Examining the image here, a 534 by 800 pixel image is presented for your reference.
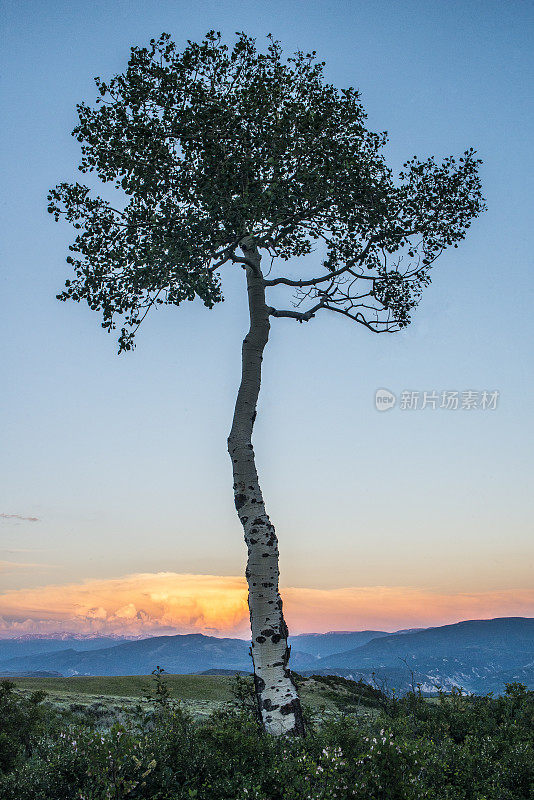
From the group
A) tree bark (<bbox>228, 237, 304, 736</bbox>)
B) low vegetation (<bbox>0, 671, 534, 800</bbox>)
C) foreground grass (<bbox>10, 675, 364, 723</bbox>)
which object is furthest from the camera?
foreground grass (<bbox>10, 675, 364, 723</bbox>)

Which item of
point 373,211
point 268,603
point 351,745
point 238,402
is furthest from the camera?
Answer: point 373,211

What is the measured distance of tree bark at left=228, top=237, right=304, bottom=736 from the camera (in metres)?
13.0

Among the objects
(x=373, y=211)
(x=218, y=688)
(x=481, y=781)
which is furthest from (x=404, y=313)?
(x=218, y=688)

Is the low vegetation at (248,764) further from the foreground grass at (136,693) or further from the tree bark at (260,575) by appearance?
the foreground grass at (136,693)

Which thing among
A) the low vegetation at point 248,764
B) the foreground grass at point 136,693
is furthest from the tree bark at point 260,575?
the foreground grass at point 136,693

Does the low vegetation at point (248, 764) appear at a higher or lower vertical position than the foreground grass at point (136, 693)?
higher

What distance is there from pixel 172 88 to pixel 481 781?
19806 mm

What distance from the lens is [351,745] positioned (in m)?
9.12

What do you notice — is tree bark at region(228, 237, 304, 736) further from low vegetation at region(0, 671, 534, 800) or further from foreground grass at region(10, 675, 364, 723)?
foreground grass at region(10, 675, 364, 723)

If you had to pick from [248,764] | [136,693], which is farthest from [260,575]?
[136,693]

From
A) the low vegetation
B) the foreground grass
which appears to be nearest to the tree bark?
the low vegetation

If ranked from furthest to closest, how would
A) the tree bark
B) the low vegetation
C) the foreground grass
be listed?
the foreground grass, the tree bark, the low vegetation

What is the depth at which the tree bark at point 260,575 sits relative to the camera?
1301 cm

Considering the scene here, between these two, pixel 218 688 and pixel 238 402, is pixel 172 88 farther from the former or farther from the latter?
pixel 218 688
